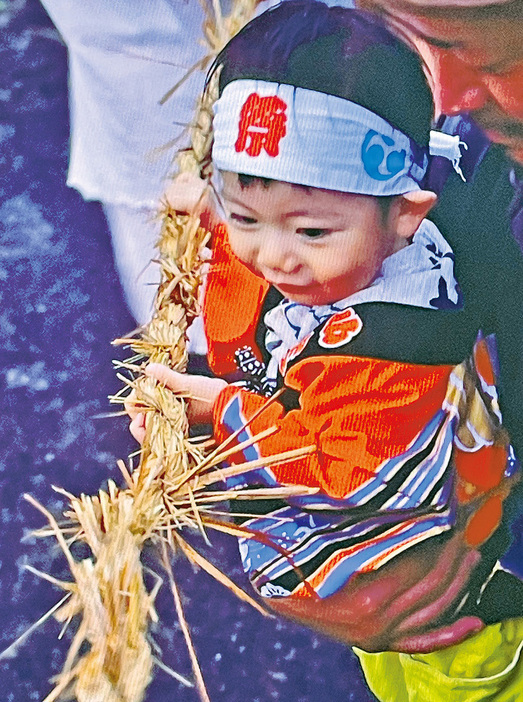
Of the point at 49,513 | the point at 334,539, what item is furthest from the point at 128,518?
the point at 334,539

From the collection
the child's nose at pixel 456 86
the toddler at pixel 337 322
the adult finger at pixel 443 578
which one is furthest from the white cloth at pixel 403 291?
the adult finger at pixel 443 578

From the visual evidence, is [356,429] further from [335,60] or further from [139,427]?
[335,60]

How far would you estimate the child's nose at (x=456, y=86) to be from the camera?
2.36 feet

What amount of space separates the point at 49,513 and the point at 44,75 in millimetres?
388

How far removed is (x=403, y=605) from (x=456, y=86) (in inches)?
18.7

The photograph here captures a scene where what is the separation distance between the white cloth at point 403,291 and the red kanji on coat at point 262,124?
14 centimetres

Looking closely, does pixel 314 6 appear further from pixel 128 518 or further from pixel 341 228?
pixel 128 518

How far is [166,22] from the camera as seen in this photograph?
708mm

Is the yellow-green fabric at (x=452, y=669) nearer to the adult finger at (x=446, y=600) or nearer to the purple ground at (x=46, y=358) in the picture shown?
the adult finger at (x=446, y=600)

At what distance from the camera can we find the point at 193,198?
0.71 meters

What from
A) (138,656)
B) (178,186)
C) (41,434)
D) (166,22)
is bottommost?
(138,656)

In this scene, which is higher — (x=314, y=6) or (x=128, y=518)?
(x=314, y=6)

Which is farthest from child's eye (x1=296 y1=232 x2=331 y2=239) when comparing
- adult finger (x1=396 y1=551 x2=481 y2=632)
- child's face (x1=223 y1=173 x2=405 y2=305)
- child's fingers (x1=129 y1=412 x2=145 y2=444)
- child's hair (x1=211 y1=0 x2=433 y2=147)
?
adult finger (x1=396 y1=551 x2=481 y2=632)

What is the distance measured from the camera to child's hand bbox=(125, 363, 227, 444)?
0.71 m
